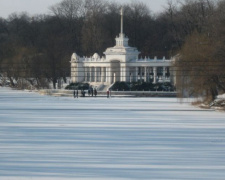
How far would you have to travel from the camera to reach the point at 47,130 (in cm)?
3039

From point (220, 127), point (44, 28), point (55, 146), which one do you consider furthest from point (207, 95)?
point (44, 28)

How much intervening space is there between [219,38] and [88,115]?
10.3 metres

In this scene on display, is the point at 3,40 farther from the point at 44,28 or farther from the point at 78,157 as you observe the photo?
the point at 78,157

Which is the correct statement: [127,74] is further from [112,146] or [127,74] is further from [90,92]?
[112,146]

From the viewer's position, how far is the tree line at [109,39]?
153 feet

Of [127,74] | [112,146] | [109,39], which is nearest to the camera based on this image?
[112,146]

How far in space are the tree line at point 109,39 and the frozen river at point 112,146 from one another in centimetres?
760

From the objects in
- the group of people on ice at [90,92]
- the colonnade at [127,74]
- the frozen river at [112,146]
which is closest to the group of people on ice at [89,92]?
the group of people on ice at [90,92]

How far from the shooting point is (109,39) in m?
93.3

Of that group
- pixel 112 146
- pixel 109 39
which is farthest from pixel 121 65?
pixel 112 146

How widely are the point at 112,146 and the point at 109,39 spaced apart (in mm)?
68846

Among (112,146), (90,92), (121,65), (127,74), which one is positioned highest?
(121,65)

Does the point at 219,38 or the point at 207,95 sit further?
the point at 207,95

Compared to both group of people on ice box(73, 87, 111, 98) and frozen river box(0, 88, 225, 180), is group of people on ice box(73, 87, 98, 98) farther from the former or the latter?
frozen river box(0, 88, 225, 180)
